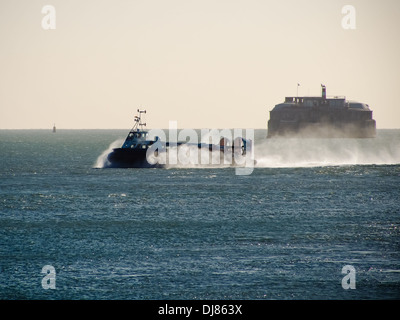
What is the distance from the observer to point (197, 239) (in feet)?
134

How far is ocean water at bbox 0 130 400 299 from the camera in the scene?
30281 millimetres

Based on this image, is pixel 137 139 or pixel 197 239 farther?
pixel 137 139

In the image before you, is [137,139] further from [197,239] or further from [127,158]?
[197,239]

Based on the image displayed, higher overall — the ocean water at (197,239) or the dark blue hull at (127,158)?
the dark blue hull at (127,158)

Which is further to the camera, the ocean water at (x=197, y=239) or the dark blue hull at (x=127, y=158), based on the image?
the dark blue hull at (x=127, y=158)

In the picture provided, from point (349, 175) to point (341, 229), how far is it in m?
47.7

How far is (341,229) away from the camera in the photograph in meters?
45.1

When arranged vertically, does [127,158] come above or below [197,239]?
above

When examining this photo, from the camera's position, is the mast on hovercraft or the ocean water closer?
the ocean water

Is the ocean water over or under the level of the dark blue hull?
under

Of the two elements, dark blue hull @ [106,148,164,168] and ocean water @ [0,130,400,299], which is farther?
dark blue hull @ [106,148,164,168]

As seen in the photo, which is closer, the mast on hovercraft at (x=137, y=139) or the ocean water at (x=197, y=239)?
the ocean water at (x=197, y=239)

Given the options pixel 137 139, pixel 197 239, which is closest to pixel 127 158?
pixel 137 139

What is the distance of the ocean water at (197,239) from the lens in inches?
1192
